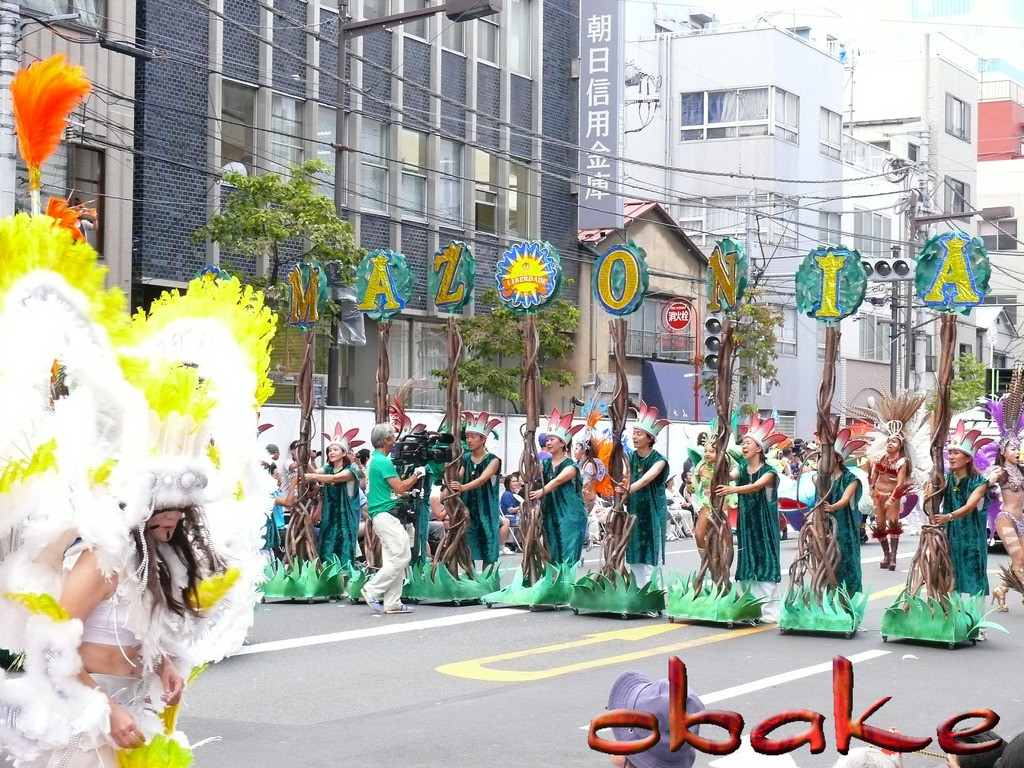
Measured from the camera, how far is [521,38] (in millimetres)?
32031

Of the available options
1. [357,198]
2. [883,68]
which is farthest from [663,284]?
[883,68]

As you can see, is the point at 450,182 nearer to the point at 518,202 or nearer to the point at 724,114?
the point at 518,202

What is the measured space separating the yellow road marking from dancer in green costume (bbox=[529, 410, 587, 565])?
162cm

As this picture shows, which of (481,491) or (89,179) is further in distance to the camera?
(89,179)

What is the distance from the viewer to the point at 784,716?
3.49 metres

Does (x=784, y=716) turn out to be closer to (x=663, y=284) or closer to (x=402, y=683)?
(x=402, y=683)

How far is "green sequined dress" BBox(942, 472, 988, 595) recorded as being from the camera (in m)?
12.0

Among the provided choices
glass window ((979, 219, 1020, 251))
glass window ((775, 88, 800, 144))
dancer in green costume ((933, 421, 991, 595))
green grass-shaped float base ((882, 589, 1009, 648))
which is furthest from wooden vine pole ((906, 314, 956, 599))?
glass window ((979, 219, 1020, 251))

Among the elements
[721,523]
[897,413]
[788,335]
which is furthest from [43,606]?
[788,335]

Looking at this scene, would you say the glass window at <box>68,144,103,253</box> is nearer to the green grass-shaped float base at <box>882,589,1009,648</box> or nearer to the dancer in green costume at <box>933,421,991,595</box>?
the dancer in green costume at <box>933,421,991,595</box>

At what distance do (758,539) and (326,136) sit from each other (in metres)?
16.4

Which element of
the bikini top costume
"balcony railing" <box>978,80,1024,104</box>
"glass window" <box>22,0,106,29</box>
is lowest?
the bikini top costume

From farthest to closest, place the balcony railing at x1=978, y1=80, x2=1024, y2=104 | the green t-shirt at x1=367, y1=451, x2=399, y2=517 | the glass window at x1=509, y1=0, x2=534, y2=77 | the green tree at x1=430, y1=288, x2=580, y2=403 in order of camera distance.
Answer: the balcony railing at x1=978, y1=80, x2=1024, y2=104 → the glass window at x1=509, y1=0, x2=534, y2=77 → the green tree at x1=430, y1=288, x2=580, y2=403 → the green t-shirt at x1=367, y1=451, x2=399, y2=517

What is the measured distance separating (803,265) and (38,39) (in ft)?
43.4
